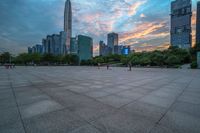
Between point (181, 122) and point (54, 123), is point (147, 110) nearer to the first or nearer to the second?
point (181, 122)

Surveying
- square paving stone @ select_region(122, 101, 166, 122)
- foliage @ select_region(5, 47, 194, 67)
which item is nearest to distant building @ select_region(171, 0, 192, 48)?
foliage @ select_region(5, 47, 194, 67)

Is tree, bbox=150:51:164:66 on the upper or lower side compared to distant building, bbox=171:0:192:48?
lower

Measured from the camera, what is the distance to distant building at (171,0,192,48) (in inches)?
5059

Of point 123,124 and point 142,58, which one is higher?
point 142,58

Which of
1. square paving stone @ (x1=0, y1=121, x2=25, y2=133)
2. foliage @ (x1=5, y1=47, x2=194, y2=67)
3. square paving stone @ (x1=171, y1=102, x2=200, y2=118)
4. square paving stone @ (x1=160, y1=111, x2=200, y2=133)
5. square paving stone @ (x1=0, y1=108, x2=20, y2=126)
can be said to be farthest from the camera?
foliage @ (x1=5, y1=47, x2=194, y2=67)

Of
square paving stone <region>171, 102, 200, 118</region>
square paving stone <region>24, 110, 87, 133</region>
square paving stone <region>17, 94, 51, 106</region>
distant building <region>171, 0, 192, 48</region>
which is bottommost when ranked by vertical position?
square paving stone <region>171, 102, 200, 118</region>

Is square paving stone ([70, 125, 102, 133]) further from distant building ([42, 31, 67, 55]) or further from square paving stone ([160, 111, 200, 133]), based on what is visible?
distant building ([42, 31, 67, 55])

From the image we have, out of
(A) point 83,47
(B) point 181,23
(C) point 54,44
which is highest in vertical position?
(B) point 181,23

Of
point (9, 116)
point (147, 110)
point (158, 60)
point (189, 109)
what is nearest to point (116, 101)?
point (147, 110)

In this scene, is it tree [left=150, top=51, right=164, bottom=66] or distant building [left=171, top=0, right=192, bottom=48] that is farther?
distant building [left=171, top=0, right=192, bottom=48]

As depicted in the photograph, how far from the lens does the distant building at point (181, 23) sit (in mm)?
128500

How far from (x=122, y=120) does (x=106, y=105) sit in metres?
1.10

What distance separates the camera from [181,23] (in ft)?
451

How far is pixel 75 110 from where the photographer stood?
3.54 m
